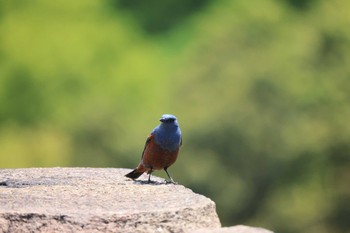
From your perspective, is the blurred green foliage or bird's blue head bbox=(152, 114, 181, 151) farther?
the blurred green foliage

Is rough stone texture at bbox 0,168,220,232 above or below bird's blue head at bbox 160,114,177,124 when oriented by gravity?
below

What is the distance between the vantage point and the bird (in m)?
6.83

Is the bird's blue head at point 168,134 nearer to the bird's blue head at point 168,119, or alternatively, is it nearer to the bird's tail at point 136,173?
the bird's blue head at point 168,119

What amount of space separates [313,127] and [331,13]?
→ 3299mm

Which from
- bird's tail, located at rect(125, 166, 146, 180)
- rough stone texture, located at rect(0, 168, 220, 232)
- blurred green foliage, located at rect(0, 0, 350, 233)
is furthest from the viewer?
blurred green foliage, located at rect(0, 0, 350, 233)

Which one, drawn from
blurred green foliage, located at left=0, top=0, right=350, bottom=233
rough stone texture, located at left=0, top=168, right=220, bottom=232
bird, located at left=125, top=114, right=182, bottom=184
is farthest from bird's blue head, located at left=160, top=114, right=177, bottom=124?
blurred green foliage, located at left=0, top=0, right=350, bottom=233

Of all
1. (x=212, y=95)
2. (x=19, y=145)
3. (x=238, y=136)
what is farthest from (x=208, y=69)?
(x=19, y=145)

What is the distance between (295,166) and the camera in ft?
52.3

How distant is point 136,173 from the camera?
680cm

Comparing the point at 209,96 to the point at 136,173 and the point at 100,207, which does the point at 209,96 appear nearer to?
the point at 136,173

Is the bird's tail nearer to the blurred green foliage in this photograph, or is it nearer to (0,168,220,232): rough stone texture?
(0,168,220,232): rough stone texture

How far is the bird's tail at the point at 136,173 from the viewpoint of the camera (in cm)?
676

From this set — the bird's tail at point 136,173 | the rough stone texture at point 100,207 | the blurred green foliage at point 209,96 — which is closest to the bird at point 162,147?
the bird's tail at point 136,173

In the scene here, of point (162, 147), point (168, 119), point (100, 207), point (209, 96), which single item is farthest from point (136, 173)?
point (209, 96)
